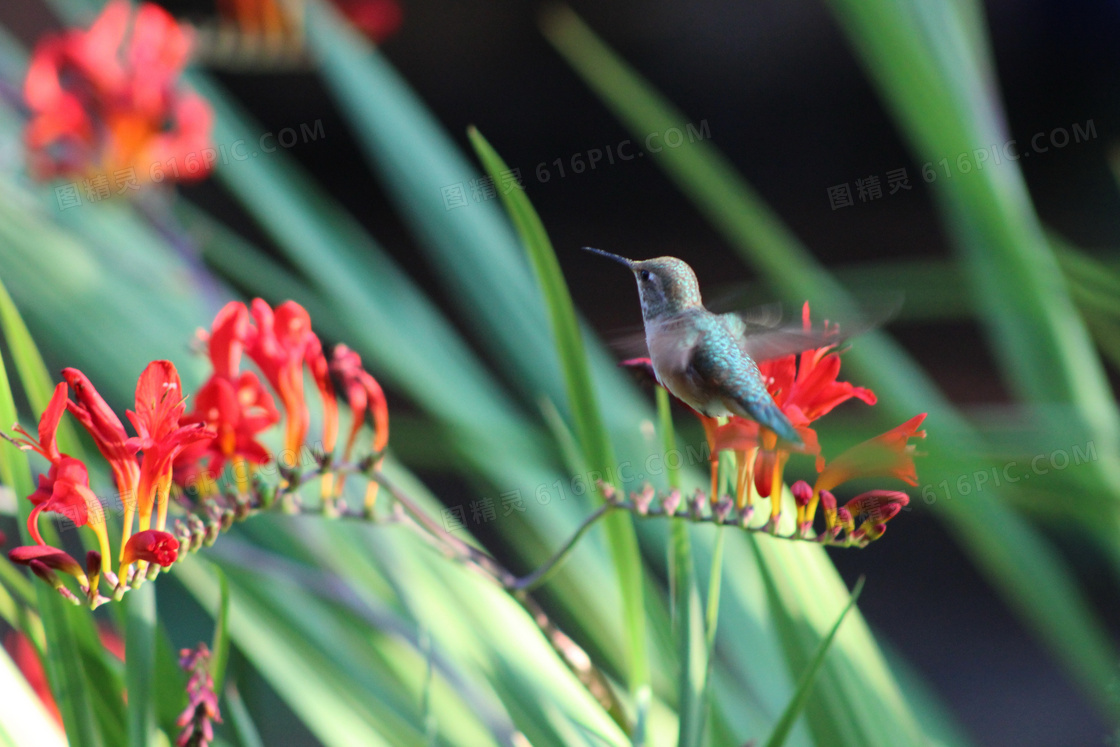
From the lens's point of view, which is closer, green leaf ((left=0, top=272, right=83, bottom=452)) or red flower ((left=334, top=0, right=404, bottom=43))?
green leaf ((left=0, top=272, right=83, bottom=452))

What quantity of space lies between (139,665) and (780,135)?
1.69 metres

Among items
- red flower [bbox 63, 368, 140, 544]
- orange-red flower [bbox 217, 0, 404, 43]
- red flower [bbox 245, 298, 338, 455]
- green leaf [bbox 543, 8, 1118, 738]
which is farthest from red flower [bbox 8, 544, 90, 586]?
orange-red flower [bbox 217, 0, 404, 43]

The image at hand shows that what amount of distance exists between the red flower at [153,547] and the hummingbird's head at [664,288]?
0.17 meters

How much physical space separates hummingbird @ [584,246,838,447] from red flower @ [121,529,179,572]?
0.16 metres

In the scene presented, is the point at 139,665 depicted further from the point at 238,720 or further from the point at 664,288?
A: the point at 664,288

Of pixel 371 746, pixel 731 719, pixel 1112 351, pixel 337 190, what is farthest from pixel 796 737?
pixel 337 190

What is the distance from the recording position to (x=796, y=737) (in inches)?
16.4

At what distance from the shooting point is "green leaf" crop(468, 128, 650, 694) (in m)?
0.29

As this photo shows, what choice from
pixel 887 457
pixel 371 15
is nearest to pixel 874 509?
pixel 887 457

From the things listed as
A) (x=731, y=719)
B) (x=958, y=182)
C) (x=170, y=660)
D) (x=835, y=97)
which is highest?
(x=835, y=97)

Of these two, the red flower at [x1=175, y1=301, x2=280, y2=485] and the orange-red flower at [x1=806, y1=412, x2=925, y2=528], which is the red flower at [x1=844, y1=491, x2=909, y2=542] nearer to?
the orange-red flower at [x1=806, y1=412, x2=925, y2=528]

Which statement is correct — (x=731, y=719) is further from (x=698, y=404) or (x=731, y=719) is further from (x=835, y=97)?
(x=835, y=97)

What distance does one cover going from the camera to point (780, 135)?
68.7 inches

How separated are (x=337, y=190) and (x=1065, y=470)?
1727mm
